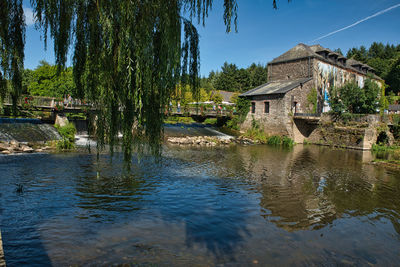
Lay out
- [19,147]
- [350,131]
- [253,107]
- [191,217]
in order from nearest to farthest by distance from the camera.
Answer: [191,217]
[19,147]
[350,131]
[253,107]

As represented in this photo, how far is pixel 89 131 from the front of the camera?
A: 376 cm

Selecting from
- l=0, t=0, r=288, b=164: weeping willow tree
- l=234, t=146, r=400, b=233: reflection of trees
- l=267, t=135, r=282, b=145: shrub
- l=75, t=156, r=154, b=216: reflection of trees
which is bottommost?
l=234, t=146, r=400, b=233: reflection of trees

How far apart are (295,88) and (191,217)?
986 inches

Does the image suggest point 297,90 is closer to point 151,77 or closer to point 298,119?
point 298,119

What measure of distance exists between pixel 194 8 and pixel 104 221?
5625mm

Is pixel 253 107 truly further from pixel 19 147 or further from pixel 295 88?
pixel 19 147

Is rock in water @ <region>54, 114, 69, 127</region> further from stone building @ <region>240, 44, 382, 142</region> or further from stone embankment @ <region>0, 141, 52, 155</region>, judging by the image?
stone building @ <region>240, 44, 382, 142</region>

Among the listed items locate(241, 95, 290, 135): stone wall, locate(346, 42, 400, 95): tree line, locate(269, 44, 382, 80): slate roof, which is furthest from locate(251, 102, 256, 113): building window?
locate(346, 42, 400, 95): tree line

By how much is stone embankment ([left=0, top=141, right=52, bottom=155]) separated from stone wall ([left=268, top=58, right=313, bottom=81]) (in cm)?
2799

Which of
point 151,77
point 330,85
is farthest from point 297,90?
point 151,77

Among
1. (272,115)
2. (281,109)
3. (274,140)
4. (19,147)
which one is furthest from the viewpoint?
(272,115)

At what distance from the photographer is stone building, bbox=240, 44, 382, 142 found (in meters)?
28.3

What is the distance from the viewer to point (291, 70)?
32.8 metres

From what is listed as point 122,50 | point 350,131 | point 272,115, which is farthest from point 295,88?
point 122,50
